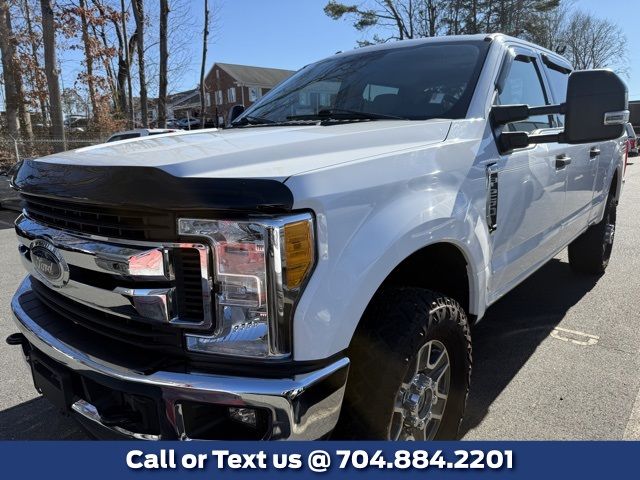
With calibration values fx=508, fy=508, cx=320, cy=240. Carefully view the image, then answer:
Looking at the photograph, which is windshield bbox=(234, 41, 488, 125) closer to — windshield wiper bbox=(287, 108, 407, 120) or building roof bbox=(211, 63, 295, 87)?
windshield wiper bbox=(287, 108, 407, 120)

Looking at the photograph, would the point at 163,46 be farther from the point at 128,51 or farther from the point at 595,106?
the point at 595,106

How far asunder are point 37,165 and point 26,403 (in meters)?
1.62

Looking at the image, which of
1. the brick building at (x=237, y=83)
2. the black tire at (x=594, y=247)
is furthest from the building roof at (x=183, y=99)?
the black tire at (x=594, y=247)

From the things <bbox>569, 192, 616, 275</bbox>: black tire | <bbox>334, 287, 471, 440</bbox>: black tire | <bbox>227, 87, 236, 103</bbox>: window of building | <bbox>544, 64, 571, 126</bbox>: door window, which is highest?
<bbox>227, 87, 236, 103</bbox>: window of building

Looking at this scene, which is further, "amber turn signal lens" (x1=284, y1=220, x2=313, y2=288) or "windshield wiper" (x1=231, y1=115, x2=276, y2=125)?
"windshield wiper" (x1=231, y1=115, x2=276, y2=125)

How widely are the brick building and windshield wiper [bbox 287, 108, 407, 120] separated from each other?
50200mm

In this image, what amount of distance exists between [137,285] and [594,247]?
185 inches

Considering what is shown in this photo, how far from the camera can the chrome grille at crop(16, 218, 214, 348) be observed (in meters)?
1.46

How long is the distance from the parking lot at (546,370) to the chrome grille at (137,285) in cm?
121

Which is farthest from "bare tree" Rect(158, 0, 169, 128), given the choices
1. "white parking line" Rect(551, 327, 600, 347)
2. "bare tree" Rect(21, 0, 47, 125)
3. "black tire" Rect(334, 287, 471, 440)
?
"black tire" Rect(334, 287, 471, 440)

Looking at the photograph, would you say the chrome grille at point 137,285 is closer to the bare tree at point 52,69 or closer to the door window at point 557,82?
the door window at point 557,82

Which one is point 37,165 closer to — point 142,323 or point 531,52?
point 142,323

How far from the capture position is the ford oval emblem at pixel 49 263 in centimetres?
177

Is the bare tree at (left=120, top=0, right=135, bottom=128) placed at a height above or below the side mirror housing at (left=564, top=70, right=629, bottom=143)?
above
